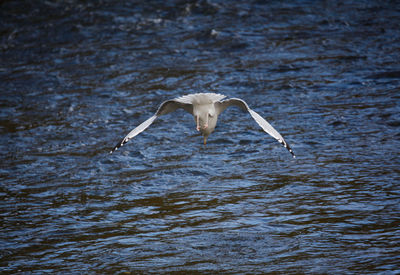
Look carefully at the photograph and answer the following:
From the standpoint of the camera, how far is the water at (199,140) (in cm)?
600

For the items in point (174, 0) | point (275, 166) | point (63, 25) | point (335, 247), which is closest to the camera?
point (335, 247)

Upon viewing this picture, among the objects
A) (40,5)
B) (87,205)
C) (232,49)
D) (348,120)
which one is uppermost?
(40,5)

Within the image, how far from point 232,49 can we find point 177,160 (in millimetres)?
4660

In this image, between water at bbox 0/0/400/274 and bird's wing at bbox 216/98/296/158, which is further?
bird's wing at bbox 216/98/296/158

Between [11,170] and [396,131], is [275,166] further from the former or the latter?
[11,170]

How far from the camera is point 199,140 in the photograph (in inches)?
356

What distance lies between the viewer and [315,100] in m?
10.0

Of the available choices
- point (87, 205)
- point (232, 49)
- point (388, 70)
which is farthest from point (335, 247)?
point (232, 49)

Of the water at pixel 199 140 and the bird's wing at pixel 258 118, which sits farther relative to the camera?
the bird's wing at pixel 258 118

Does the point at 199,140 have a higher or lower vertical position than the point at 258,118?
lower

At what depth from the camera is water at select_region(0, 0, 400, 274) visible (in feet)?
19.7

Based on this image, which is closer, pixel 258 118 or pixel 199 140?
pixel 258 118

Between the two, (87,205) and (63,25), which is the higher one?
(63,25)

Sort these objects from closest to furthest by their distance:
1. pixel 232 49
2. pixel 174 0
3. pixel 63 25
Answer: pixel 232 49
pixel 63 25
pixel 174 0
